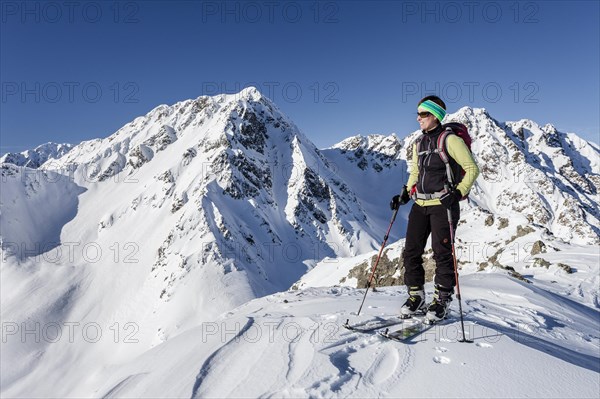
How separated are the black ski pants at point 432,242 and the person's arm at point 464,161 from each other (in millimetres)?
402

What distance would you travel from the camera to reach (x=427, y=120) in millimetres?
6035

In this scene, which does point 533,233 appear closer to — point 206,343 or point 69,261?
point 206,343

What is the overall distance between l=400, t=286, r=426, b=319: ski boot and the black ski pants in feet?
0.39

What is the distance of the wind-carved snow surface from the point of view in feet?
15.2

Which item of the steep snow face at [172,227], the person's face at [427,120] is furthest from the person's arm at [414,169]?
the steep snow face at [172,227]

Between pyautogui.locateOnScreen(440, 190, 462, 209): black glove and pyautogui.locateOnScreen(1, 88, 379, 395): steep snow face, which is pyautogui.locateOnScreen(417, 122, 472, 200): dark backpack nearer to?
pyautogui.locateOnScreen(440, 190, 462, 209): black glove

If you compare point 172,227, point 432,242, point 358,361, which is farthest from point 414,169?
point 172,227

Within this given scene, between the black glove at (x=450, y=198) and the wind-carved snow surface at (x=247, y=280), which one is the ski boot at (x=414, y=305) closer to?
the wind-carved snow surface at (x=247, y=280)

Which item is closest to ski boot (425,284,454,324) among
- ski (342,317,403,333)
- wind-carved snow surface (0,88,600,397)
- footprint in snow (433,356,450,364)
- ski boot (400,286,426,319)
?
ski boot (400,286,426,319)

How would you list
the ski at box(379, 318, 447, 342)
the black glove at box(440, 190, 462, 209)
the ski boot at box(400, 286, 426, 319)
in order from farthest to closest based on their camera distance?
the ski boot at box(400, 286, 426, 319) → the black glove at box(440, 190, 462, 209) → the ski at box(379, 318, 447, 342)

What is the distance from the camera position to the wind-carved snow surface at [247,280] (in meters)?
4.62

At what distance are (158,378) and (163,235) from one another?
129769 mm

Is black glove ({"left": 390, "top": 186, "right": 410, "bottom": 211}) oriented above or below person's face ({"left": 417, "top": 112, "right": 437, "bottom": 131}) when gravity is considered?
below

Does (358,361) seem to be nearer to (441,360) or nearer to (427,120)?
(441,360)
